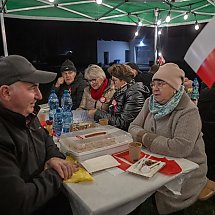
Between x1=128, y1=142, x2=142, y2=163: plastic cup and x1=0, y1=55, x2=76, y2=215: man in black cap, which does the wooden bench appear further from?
x1=0, y1=55, x2=76, y2=215: man in black cap

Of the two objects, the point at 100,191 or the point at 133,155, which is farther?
the point at 133,155

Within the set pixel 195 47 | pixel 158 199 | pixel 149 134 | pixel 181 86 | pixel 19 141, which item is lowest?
pixel 158 199

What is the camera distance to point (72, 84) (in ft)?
11.9

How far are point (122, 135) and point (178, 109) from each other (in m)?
0.49

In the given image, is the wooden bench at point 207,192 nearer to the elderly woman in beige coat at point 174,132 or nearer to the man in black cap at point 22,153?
the elderly woman in beige coat at point 174,132

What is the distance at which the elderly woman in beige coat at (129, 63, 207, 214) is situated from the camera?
158cm

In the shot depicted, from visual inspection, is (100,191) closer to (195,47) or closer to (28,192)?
(28,192)

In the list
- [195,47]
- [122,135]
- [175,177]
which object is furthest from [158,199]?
[195,47]

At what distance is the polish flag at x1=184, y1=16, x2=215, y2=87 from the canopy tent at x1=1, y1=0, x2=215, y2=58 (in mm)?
3711

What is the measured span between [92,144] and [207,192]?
3.44ft

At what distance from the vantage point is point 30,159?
4.16ft

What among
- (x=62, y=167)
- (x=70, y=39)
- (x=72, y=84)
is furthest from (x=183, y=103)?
(x=70, y=39)

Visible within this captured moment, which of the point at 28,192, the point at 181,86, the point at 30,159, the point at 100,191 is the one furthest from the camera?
the point at 181,86

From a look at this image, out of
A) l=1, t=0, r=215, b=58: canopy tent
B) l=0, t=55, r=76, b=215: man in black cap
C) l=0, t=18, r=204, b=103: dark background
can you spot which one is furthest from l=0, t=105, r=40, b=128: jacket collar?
l=0, t=18, r=204, b=103: dark background
